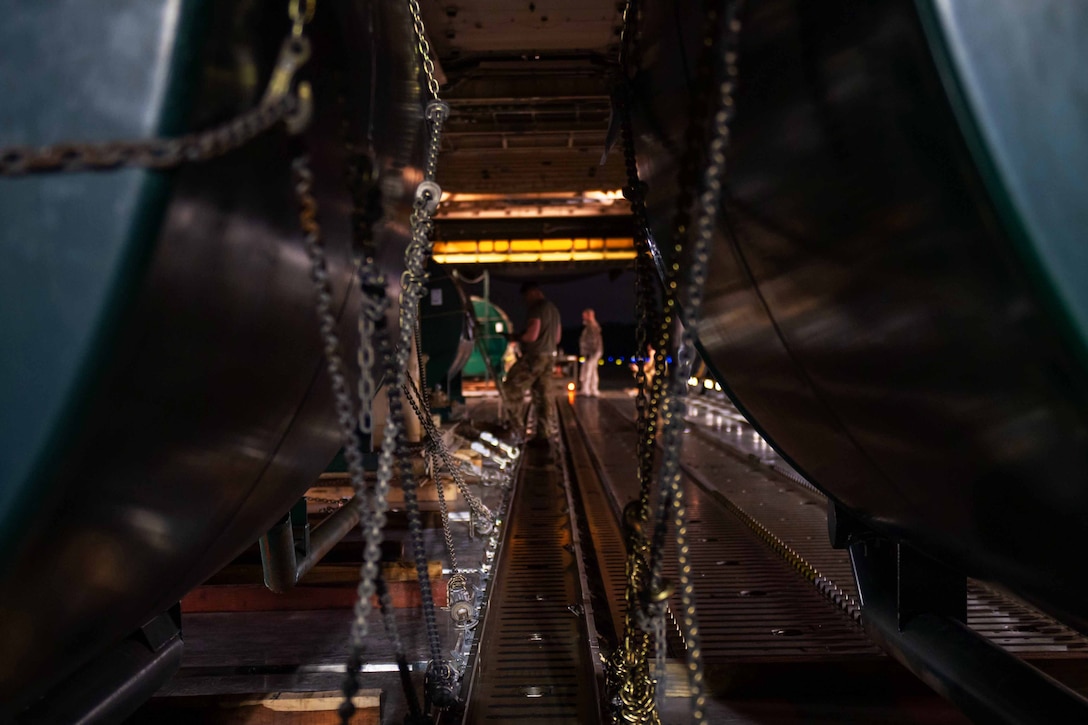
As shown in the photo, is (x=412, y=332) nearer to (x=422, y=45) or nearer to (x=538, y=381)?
(x=422, y=45)

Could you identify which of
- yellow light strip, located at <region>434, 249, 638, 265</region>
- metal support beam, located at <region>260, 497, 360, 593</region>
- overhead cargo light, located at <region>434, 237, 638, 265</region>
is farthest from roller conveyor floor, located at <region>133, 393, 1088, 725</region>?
yellow light strip, located at <region>434, 249, 638, 265</region>

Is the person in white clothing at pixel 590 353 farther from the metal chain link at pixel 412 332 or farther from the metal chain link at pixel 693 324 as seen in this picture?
the metal chain link at pixel 693 324

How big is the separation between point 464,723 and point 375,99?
1.82 m

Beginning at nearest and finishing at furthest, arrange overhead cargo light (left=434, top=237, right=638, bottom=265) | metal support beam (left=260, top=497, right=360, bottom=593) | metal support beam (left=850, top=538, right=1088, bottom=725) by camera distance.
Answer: metal support beam (left=850, top=538, right=1088, bottom=725)
metal support beam (left=260, top=497, right=360, bottom=593)
overhead cargo light (left=434, top=237, right=638, bottom=265)

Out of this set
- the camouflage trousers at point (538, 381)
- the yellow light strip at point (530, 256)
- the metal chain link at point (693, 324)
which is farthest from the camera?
the yellow light strip at point (530, 256)

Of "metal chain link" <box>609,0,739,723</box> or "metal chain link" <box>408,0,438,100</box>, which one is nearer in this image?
"metal chain link" <box>609,0,739,723</box>

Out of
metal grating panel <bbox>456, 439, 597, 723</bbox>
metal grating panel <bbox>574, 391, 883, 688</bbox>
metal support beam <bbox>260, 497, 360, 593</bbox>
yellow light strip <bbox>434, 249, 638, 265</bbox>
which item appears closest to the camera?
metal grating panel <bbox>456, 439, 597, 723</bbox>

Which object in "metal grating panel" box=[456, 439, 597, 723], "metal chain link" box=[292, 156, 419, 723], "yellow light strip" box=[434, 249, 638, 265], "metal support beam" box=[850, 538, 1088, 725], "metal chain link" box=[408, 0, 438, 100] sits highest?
"yellow light strip" box=[434, 249, 638, 265]

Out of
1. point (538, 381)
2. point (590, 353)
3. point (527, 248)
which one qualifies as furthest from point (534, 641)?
point (590, 353)

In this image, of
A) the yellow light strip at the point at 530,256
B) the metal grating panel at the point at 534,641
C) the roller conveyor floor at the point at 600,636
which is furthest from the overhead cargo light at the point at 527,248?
the metal grating panel at the point at 534,641

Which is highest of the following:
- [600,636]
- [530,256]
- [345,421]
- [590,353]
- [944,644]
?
[530,256]

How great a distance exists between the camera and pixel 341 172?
64.0 inches

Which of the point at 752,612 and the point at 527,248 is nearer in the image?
the point at 752,612

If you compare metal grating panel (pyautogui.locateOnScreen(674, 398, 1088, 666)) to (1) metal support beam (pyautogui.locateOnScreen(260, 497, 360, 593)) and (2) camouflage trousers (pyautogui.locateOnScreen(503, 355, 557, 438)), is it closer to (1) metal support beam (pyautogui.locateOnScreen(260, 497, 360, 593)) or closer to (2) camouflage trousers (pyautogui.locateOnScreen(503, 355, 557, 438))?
(2) camouflage trousers (pyautogui.locateOnScreen(503, 355, 557, 438))
